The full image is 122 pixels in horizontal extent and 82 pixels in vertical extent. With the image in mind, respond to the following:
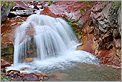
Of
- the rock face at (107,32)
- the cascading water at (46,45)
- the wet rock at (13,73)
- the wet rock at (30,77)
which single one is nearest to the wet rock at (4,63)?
the cascading water at (46,45)

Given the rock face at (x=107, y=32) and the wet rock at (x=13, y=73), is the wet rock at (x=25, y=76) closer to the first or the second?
the wet rock at (x=13, y=73)

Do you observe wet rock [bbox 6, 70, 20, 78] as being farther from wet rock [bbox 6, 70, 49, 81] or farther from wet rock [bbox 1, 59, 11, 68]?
wet rock [bbox 1, 59, 11, 68]

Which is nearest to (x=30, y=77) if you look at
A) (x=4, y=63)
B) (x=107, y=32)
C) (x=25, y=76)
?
(x=25, y=76)

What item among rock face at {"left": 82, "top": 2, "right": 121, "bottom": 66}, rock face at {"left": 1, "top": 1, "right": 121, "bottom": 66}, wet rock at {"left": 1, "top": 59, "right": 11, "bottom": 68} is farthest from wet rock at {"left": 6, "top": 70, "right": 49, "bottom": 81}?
rock face at {"left": 82, "top": 2, "right": 121, "bottom": 66}

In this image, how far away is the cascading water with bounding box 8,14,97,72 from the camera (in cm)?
768

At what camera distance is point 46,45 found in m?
8.52

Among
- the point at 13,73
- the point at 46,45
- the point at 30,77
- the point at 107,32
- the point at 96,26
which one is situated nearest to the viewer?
the point at 30,77

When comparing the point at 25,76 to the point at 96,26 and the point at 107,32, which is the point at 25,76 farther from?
the point at 96,26

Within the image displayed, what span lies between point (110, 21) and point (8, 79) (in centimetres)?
350

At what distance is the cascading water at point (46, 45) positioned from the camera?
7.68 m

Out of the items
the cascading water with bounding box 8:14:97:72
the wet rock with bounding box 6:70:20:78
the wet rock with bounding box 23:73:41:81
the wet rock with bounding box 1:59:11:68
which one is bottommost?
the wet rock with bounding box 23:73:41:81

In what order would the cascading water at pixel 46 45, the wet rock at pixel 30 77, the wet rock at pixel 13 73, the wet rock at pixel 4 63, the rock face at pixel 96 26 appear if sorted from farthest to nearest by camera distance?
the rock face at pixel 96 26 → the cascading water at pixel 46 45 → the wet rock at pixel 4 63 → the wet rock at pixel 13 73 → the wet rock at pixel 30 77

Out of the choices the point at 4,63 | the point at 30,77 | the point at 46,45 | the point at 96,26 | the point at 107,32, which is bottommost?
the point at 30,77

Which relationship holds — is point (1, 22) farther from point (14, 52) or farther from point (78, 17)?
point (78, 17)
